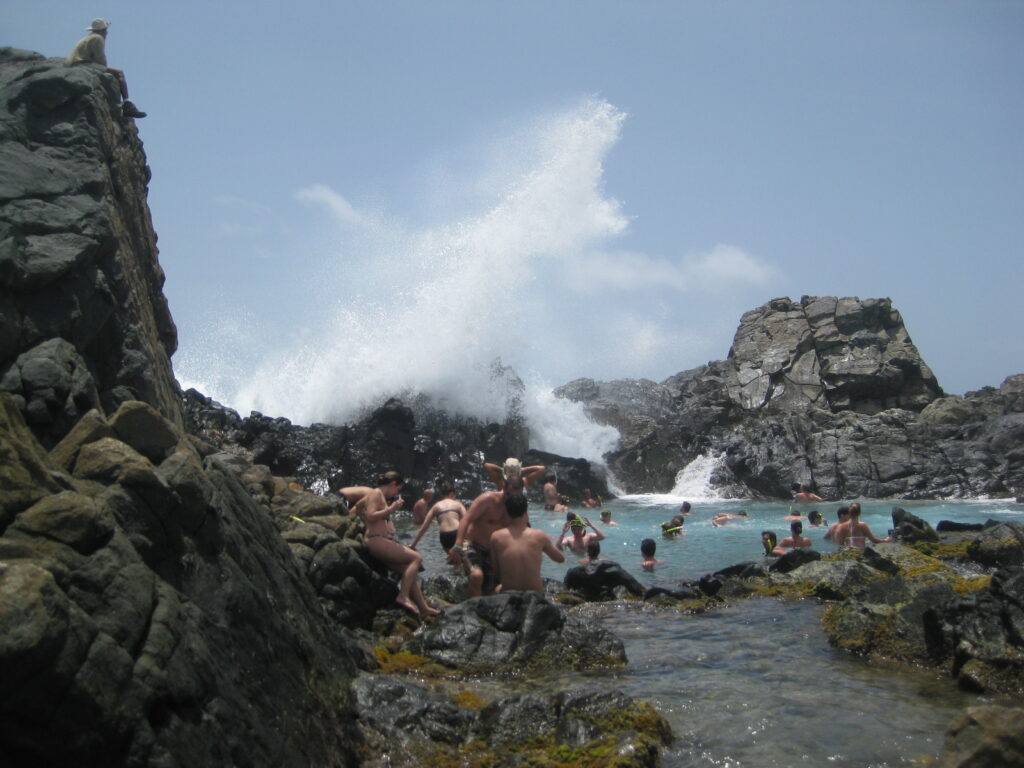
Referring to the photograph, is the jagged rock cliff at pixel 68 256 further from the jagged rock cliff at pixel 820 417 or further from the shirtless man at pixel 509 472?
the jagged rock cliff at pixel 820 417

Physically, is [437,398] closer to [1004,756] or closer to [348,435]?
[348,435]

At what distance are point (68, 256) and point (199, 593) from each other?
9.19 meters

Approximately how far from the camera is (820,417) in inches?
1773

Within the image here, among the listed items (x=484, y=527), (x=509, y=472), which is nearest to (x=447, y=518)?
(x=484, y=527)

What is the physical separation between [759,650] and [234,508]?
6.27 metres

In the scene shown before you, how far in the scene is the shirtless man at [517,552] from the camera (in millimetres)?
9547

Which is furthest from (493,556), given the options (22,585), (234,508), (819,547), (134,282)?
(819,547)

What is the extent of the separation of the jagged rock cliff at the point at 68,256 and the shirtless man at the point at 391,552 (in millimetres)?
3752

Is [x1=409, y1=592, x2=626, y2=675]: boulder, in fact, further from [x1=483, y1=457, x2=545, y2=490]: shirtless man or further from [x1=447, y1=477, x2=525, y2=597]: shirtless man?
[x1=483, y1=457, x2=545, y2=490]: shirtless man

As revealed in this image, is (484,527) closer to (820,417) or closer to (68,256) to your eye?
(68,256)

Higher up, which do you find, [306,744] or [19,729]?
[19,729]

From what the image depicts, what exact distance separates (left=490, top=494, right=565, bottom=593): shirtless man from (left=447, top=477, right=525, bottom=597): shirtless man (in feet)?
0.89

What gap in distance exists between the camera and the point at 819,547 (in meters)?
20.1

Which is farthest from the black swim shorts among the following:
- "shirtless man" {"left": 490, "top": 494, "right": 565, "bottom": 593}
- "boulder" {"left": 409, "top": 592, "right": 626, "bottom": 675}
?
"boulder" {"left": 409, "top": 592, "right": 626, "bottom": 675}
